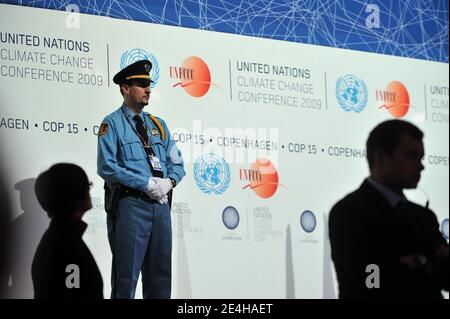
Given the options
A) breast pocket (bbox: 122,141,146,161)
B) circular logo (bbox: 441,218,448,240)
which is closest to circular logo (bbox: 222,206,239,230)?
breast pocket (bbox: 122,141,146,161)

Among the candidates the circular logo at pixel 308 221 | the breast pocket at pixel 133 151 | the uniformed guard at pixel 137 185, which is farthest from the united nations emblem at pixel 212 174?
the circular logo at pixel 308 221

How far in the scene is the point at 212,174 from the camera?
5520 millimetres

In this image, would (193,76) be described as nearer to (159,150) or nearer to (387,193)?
(159,150)

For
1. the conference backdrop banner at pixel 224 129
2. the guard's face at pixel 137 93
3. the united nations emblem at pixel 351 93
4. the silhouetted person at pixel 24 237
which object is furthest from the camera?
the united nations emblem at pixel 351 93

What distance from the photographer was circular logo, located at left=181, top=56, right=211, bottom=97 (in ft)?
18.1

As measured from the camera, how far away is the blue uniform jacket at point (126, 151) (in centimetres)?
517

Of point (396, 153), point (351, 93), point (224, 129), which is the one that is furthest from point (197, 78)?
point (396, 153)

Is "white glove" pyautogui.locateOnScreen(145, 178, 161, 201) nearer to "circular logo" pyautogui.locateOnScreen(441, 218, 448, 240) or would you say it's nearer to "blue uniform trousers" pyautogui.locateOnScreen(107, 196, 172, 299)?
"blue uniform trousers" pyautogui.locateOnScreen(107, 196, 172, 299)

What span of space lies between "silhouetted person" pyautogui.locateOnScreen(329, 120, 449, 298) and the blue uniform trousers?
90cm

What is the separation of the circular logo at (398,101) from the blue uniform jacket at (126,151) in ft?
4.58

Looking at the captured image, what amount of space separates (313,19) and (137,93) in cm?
115

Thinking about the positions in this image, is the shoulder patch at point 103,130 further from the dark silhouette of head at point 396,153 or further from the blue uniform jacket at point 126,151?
the dark silhouette of head at point 396,153

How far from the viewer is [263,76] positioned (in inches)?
227
